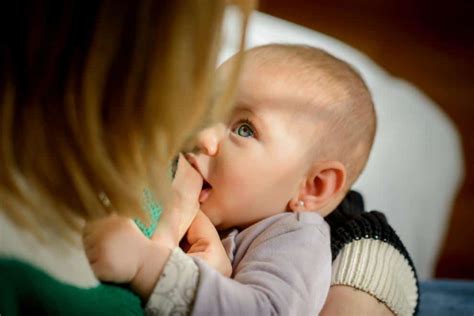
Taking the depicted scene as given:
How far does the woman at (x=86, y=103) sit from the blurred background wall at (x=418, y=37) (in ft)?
4.23

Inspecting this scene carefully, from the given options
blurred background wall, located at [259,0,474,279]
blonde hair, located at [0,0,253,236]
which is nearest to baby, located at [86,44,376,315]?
blonde hair, located at [0,0,253,236]

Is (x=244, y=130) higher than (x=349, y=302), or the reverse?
(x=244, y=130)

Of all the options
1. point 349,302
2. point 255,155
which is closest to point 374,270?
point 349,302

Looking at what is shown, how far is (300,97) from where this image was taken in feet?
2.16

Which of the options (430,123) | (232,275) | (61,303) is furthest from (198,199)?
(430,123)

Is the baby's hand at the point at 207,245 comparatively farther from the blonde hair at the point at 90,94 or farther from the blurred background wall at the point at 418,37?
the blurred background wall at the point at 418,37

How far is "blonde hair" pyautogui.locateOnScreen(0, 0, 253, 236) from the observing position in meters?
0.43

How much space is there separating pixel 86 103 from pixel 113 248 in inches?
3.8

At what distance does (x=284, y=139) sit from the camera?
2.11 ft

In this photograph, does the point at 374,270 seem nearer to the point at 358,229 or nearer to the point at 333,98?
the point at 358,229

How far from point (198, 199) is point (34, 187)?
194 mm

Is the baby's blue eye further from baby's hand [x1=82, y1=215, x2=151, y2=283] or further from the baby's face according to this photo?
baby's hand [x1=82, y1=215, x2=151, y2=283]

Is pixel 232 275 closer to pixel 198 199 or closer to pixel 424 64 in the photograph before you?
pixel 198 199

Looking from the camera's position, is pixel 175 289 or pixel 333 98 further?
pixel 333 98
